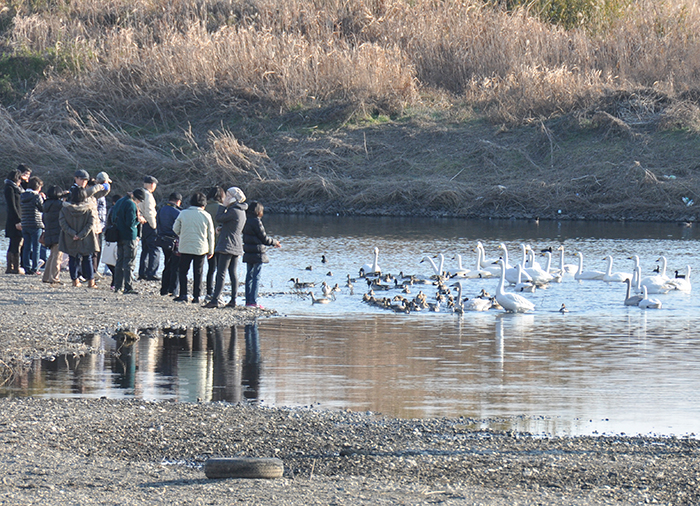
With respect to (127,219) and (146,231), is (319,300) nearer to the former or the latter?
(146,231)

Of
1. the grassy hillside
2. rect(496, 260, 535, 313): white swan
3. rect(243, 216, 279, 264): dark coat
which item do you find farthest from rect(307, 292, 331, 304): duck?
the grassy hillside

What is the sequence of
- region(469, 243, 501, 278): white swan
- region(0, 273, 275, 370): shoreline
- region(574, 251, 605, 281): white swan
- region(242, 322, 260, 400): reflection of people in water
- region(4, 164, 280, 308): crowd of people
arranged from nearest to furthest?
region(242, 322, 260, 400): reflection of people in water
region(0, 273, 275, 370): shoreline
region(4, 164, 280, 308): crowd of people
region(574, 251, 605, 281): white swan
region(469, 243, 501, 278): white swan

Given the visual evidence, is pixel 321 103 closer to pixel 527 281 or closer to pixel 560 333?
pixel 527 281

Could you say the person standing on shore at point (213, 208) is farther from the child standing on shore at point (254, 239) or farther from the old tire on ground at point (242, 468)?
the old tire on ground at point (242, 468)

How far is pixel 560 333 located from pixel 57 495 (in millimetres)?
9557

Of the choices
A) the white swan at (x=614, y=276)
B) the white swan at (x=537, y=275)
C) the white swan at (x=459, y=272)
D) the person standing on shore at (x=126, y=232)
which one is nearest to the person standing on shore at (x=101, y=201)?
the person standing on shore at (x=126, y=232)

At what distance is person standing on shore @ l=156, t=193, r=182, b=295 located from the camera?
16.5m

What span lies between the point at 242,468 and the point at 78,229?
9817 mm

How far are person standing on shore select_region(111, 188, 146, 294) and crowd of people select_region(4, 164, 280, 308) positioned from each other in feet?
0.05

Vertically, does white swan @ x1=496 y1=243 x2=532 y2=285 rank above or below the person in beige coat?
below

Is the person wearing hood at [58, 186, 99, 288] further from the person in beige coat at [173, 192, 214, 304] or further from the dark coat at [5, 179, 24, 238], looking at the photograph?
the dark coat at [5, 179, 24, 238]

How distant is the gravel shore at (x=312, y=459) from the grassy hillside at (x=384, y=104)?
86.3ft

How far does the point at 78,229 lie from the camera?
52.8 feet

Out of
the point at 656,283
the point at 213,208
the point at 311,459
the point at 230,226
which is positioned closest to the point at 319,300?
the point at 213,208
